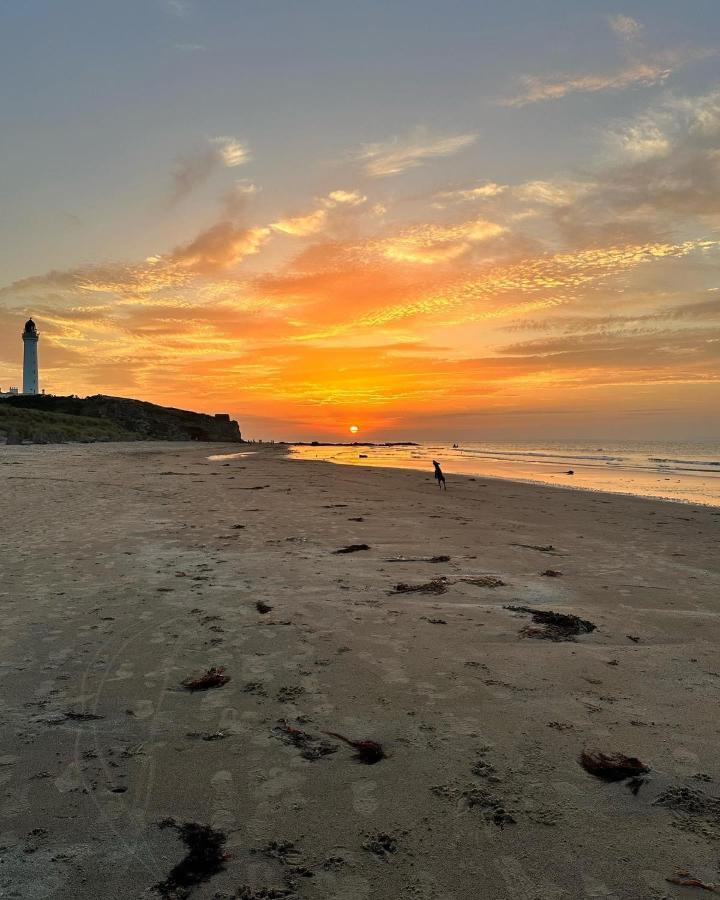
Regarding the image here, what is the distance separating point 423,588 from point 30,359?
11162cm

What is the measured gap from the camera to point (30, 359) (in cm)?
9875

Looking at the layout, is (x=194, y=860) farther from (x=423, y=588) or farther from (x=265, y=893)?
(x=423, y=588)

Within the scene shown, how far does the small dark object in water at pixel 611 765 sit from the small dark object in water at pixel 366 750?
133 cm

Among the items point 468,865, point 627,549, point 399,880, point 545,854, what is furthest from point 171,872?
point 627,549

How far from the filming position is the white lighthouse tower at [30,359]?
97125 millimetres

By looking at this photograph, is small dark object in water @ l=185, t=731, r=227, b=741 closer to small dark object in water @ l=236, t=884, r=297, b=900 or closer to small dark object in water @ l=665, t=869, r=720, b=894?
small dark object in water @ l=236, t=884, r=297, b=900

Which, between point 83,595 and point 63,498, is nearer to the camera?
point 83,595

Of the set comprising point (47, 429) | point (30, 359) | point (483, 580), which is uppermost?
point (30, 359)

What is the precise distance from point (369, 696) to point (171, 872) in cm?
206

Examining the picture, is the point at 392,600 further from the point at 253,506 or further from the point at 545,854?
the point at 253,506

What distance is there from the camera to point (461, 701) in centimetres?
434

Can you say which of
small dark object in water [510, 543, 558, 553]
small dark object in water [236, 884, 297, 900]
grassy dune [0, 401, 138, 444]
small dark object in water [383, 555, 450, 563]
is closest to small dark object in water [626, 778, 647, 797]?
small dark object in water [236, 884, 297, 900]

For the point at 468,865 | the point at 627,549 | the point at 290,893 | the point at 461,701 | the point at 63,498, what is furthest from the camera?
the point at 63,498

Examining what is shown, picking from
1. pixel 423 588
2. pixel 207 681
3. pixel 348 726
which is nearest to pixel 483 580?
pixel 423 588
